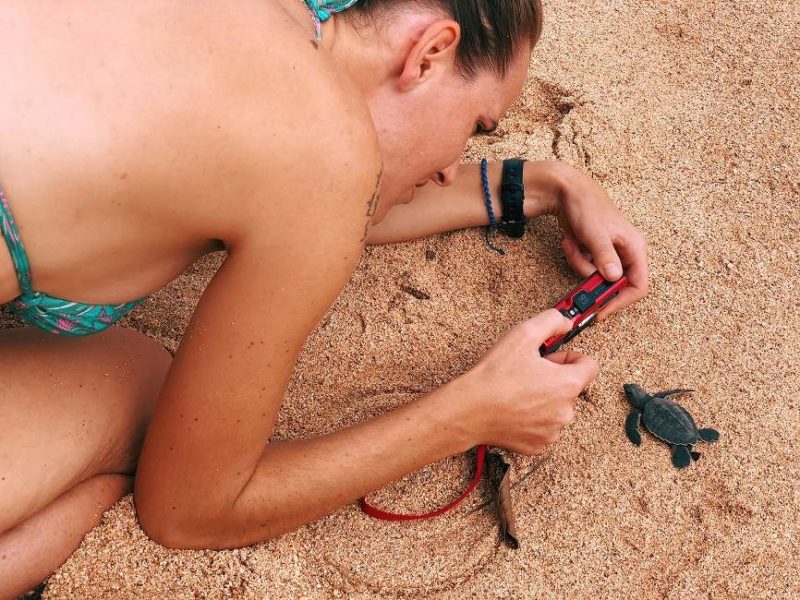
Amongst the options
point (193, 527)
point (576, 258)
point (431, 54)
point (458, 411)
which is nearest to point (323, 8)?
point (431, 54)

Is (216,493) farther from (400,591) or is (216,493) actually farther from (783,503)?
(783,503)

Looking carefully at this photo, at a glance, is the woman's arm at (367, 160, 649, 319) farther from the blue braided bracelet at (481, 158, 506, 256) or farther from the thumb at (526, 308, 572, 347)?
the thumb at (526, 308, 572, 347)

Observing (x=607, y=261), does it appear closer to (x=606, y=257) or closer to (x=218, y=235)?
(x=606, y=257)

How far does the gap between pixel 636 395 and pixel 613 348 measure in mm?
145

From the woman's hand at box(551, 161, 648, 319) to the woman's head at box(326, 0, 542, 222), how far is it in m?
0.51

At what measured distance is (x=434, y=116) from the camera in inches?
49.1

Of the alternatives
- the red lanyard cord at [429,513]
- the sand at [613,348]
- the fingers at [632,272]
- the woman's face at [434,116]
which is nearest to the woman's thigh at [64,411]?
the sand at [613,348]

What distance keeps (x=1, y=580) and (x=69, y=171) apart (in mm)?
682

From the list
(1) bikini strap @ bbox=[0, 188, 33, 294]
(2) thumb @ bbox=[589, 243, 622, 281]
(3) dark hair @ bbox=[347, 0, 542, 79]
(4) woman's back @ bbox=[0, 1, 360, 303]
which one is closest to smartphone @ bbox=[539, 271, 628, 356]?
(2) thumb @ bbox=[589, 243, 622, 281]

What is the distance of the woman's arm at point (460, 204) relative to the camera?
72.5 inches

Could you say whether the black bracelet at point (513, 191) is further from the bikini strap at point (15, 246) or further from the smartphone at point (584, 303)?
the bikini strap at point (15, 246)

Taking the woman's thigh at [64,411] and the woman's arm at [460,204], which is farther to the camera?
the woman's arm at [460,204]

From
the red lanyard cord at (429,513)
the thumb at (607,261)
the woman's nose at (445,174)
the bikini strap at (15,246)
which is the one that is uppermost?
the bikini strap at (15,246)

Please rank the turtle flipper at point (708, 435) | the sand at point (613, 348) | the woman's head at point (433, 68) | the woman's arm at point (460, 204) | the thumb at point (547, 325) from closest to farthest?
1. the woman's head at point (433, 68)
2. the sand at point (613, 348)
3. the thumb at point (547, 325)
4. the turtle flipper at point (708, 435)
5. the woman's arm at point (460, 204)
